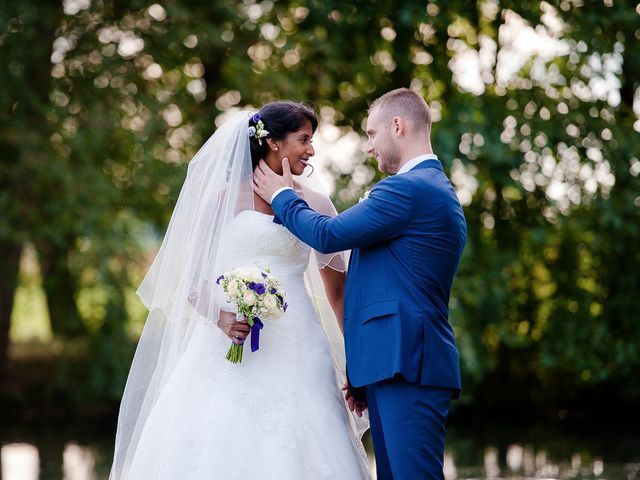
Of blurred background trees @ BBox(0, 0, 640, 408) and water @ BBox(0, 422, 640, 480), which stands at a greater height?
blurred background trees @ BBox(0, 0, 640, 408)

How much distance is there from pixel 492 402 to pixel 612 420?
1.44 metres

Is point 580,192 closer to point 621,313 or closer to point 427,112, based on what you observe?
point 621,313

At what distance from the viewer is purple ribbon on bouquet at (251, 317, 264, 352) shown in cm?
411

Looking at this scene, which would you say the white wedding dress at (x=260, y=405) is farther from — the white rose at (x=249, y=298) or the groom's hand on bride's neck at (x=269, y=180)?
the white rose at (x=249, y=298)

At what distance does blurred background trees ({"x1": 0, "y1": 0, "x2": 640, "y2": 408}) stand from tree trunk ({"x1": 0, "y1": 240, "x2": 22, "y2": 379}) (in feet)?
0.08

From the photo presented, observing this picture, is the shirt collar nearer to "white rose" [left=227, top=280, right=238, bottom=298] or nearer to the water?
"white rose" [left=227, top=280, right=238, bottom=298]

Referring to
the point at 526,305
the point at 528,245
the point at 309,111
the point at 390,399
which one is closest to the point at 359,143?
the point at 528,245

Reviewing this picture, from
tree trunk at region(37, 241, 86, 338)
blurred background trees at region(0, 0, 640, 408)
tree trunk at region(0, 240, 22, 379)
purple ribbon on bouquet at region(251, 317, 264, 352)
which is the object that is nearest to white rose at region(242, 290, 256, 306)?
purple ribbon on bouquet at region(251, 317, 264, 352)

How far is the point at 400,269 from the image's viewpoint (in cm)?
402

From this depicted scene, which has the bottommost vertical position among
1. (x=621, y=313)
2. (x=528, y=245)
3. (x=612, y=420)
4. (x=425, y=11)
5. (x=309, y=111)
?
(x=612, y=420)

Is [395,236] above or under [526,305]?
above

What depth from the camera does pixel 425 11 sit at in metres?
7.10

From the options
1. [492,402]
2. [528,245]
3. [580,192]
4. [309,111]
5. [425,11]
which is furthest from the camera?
[492,402]

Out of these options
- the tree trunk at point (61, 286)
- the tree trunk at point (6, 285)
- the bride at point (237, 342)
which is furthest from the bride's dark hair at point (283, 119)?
the tree trunk at point (6, 285)
